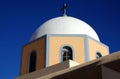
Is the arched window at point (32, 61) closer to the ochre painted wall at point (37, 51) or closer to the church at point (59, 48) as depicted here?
the church at point (59, 48)

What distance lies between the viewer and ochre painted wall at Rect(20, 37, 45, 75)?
37.3ft

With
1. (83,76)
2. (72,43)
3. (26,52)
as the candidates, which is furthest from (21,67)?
(83,76)

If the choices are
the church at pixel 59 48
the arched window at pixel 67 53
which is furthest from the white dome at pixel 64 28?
the arched window at pixel 67 53

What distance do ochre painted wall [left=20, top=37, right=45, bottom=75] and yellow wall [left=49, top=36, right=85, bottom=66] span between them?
403 millimetres

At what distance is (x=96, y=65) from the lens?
6652mm

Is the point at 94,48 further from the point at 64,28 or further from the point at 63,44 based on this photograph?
the point at 64,28

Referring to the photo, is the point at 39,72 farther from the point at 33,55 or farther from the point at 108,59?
the point at 108,59

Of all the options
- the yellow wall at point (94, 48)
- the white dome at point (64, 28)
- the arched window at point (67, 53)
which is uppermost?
the white dome at point (64, 28)

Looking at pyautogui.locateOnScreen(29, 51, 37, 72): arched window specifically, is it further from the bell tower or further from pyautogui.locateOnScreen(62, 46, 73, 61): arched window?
pyautogui.locateOnScreen(62, 46, 73, 61): arched window

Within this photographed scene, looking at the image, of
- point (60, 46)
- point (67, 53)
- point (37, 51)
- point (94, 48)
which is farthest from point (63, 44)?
point (94, 48)

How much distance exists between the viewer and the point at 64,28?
12.0m

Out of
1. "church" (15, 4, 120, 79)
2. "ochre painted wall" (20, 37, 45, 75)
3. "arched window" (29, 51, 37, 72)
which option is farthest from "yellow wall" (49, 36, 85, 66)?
"arched window" (29, 51, 37, 72)

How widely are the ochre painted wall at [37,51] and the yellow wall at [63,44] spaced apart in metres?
0.40

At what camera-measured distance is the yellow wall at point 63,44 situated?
11.1 meters
